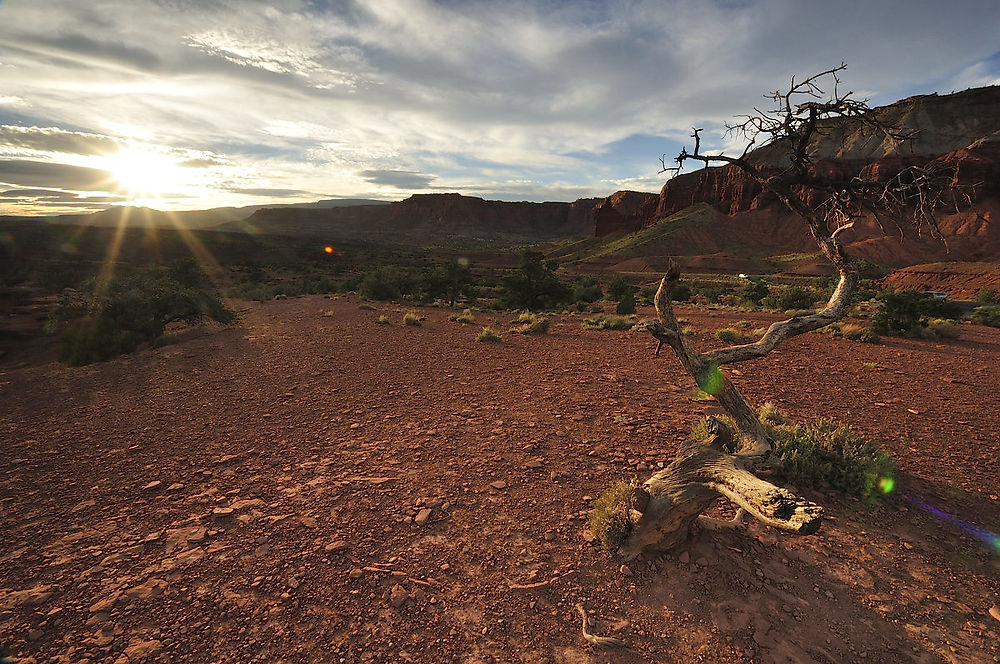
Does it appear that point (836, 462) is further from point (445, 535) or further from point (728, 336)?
point (728, 336)

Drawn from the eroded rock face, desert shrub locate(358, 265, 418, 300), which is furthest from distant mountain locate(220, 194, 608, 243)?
desert shrub locate(358, 265, 418, 300)

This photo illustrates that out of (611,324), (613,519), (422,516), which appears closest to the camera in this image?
(613,519)

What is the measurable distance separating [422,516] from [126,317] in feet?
44.7

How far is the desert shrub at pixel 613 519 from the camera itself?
376cm

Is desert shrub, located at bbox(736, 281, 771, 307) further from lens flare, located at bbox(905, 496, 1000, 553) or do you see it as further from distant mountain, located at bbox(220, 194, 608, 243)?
distant mountain, located at bbox(220, 194, 608, 243)

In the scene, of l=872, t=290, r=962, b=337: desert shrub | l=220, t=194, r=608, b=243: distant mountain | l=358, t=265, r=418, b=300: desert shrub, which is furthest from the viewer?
l=220, t=194, r=608, b=243: distant mountain

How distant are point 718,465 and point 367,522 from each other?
3.39 meters

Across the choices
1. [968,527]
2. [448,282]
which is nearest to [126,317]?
[448,282]

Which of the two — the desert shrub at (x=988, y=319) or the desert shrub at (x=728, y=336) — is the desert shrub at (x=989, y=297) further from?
the desert shrub at (x=728, y=336)

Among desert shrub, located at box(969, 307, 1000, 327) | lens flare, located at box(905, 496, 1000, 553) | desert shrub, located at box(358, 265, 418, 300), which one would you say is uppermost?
desert shrub, located at box(969, 307, 1000, 327)

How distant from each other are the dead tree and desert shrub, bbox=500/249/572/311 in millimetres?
16009

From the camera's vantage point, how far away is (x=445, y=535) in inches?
160

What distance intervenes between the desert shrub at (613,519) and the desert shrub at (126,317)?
12.8 metres

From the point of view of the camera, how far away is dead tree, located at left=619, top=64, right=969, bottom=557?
3.54 meters
